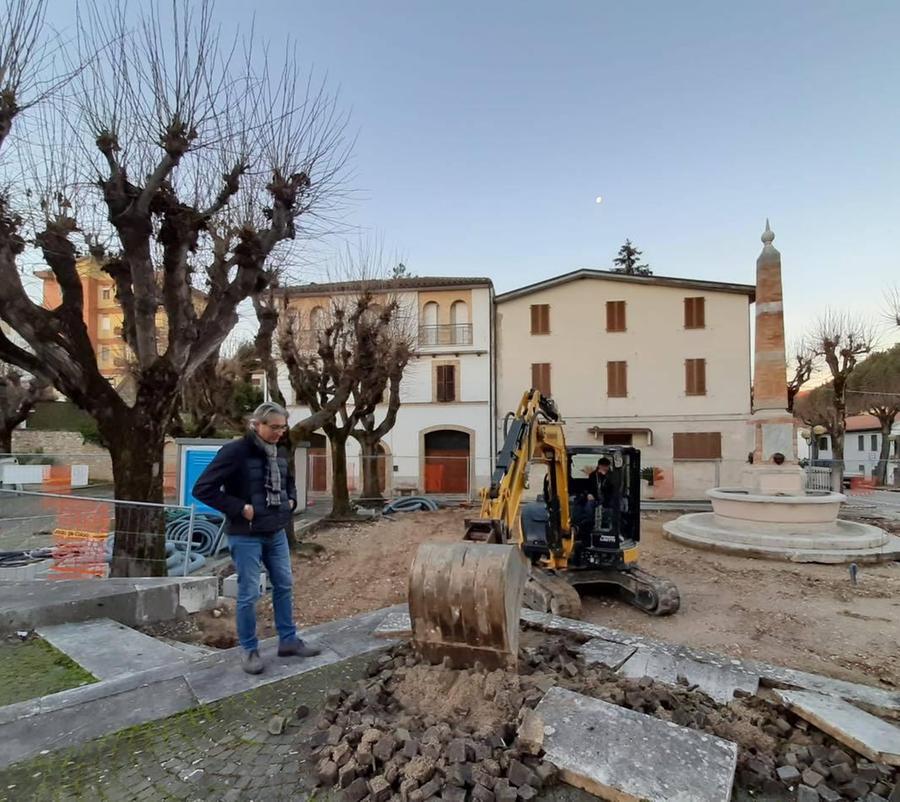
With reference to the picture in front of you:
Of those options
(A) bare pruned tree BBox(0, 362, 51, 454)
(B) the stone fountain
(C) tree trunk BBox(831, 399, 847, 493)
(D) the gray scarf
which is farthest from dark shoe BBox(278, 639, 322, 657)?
(C) tree trunk BBox(831, 399, 847, 493)

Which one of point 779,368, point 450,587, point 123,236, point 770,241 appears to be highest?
point 770,241

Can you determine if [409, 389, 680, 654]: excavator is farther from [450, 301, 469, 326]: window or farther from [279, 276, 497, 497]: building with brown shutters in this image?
[450, 301, 469, 326]: window

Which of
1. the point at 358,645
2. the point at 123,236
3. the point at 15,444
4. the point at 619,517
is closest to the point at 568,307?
the point at 619,517

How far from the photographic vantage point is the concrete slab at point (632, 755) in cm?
243

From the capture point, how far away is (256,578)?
3.91 metres

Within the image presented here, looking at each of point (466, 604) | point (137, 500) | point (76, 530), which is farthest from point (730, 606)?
point (76, 530)

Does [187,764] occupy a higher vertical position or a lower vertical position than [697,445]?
lower

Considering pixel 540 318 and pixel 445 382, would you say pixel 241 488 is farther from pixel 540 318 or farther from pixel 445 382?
pixel 540 318

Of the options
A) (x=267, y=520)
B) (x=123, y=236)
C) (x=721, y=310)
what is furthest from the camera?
(x=721, y=310)

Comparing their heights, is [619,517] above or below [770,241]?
below

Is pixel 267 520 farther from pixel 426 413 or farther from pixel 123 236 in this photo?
pixel 426 413

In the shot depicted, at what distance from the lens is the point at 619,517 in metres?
7.88

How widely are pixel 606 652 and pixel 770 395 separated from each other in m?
11.3

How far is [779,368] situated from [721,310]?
481 inches
